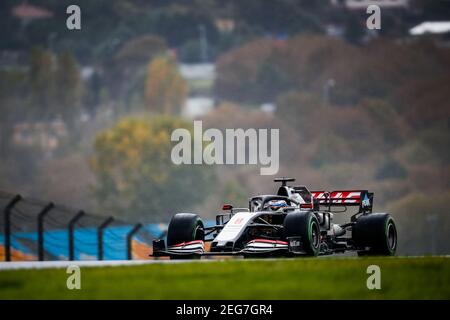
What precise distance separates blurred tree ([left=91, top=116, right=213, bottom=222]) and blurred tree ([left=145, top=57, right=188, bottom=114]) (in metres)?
11.9

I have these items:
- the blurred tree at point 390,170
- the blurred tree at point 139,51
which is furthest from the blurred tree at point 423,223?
the blurred tree at point 139,51

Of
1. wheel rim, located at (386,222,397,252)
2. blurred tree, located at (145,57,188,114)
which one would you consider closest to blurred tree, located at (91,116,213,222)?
blurred tree, located at (145,57,188,114)

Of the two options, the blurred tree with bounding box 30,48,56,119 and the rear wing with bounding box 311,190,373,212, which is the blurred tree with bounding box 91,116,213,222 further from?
the rear wing with bounding box 311,190,373,212

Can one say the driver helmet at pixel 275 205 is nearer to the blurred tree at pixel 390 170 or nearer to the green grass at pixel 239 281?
the green grass at pixel 239 281

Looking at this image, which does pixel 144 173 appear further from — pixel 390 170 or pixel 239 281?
pixel 239 281

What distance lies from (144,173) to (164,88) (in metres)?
19.2

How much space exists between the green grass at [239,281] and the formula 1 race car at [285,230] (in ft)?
9.86

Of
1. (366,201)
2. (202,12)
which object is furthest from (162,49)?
(366,201)

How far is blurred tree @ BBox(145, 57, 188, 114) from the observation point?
122062mm

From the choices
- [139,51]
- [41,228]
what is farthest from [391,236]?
[139,51]

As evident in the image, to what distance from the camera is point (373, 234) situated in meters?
22.6

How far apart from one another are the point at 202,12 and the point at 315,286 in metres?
142

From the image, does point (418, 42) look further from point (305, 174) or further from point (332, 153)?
point (305, 174)

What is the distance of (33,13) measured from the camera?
476 ft
